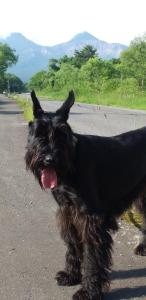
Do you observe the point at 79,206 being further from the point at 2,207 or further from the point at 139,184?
the point at 2,207

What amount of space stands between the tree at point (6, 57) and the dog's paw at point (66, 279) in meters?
95.6

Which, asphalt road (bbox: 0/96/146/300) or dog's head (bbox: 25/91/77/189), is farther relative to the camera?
asphalt road (bbox: 0/96/146/300)

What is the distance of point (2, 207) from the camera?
25.4 ft

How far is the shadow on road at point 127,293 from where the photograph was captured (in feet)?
15.1

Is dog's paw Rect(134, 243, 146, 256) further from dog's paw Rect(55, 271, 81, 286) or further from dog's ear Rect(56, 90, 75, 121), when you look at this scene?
dog's ear Rect(56, 90, 75, 121)

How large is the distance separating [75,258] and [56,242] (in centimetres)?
106

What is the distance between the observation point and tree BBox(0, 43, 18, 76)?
3885 inches

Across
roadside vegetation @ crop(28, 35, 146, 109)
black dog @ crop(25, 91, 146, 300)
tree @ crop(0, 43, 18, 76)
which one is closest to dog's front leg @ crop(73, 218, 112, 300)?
black dog @ crop(25, 91, 146, 300)

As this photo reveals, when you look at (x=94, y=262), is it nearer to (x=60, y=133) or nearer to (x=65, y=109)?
(x=60, y=133)

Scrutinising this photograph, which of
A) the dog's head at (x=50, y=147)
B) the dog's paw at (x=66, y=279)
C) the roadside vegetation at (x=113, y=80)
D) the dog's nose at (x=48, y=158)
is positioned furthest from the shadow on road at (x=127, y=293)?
the roadside vegetation at (x=113, y=80)

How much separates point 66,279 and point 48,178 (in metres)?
1.20

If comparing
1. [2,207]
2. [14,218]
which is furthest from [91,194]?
[2,207]

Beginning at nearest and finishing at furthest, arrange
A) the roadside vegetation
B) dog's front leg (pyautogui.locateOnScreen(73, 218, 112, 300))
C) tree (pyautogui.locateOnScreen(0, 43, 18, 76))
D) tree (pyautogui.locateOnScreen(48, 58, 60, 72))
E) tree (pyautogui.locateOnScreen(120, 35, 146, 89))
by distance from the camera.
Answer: dog's front leg (pyautogui.locateOnScreen(73, 218, 112, 300)), the roadside vegetation, tree (pyautogui.locateOnScreen(120, 35, 146, 89)), tree (pyautogui.locateOnScreen(0, 43, 18, 76)), tree (pyautogui.locateOnScreen(48, 58, 60, 72))

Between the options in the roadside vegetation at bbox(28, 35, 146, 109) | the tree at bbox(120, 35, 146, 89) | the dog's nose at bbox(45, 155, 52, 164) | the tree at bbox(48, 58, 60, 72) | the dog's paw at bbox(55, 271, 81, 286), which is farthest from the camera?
the tree at bbox(48, 58, 60, 72)
